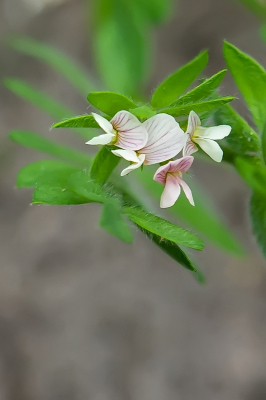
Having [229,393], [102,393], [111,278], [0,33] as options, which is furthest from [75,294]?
[0,33]

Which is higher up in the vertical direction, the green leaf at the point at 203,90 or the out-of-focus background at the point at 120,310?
the green leaf at the point at 203,90

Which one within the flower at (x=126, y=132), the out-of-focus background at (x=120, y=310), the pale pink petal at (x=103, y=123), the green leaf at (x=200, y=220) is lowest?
the out-of-focus background at (x=120, y=310)

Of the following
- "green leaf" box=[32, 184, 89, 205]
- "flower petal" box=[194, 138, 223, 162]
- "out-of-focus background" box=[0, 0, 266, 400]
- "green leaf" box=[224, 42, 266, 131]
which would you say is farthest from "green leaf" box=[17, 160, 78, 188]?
"out-of-focus background" box=[0, 0, 266, 400]

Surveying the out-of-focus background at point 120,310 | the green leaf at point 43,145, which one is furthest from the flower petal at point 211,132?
the out-of-focus background at point 120,310

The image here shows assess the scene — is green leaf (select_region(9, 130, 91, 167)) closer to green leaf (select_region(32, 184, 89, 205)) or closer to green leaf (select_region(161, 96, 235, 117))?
green leaf (select_region(32, 184, 89, 205))

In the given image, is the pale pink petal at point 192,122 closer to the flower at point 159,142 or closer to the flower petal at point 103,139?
the flower at point 159,142

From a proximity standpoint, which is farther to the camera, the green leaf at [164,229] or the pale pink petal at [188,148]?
the pale pink petal at [188,148]

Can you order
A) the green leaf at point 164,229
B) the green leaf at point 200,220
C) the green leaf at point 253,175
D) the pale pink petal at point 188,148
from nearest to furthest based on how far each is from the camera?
the green leaf at point 164,229 → the pale pink petal at point 188,148 → the green leaf at point 253,175 → the green leaf at point 200,220

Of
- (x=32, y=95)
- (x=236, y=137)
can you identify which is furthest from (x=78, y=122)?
(x=32, y=95)
